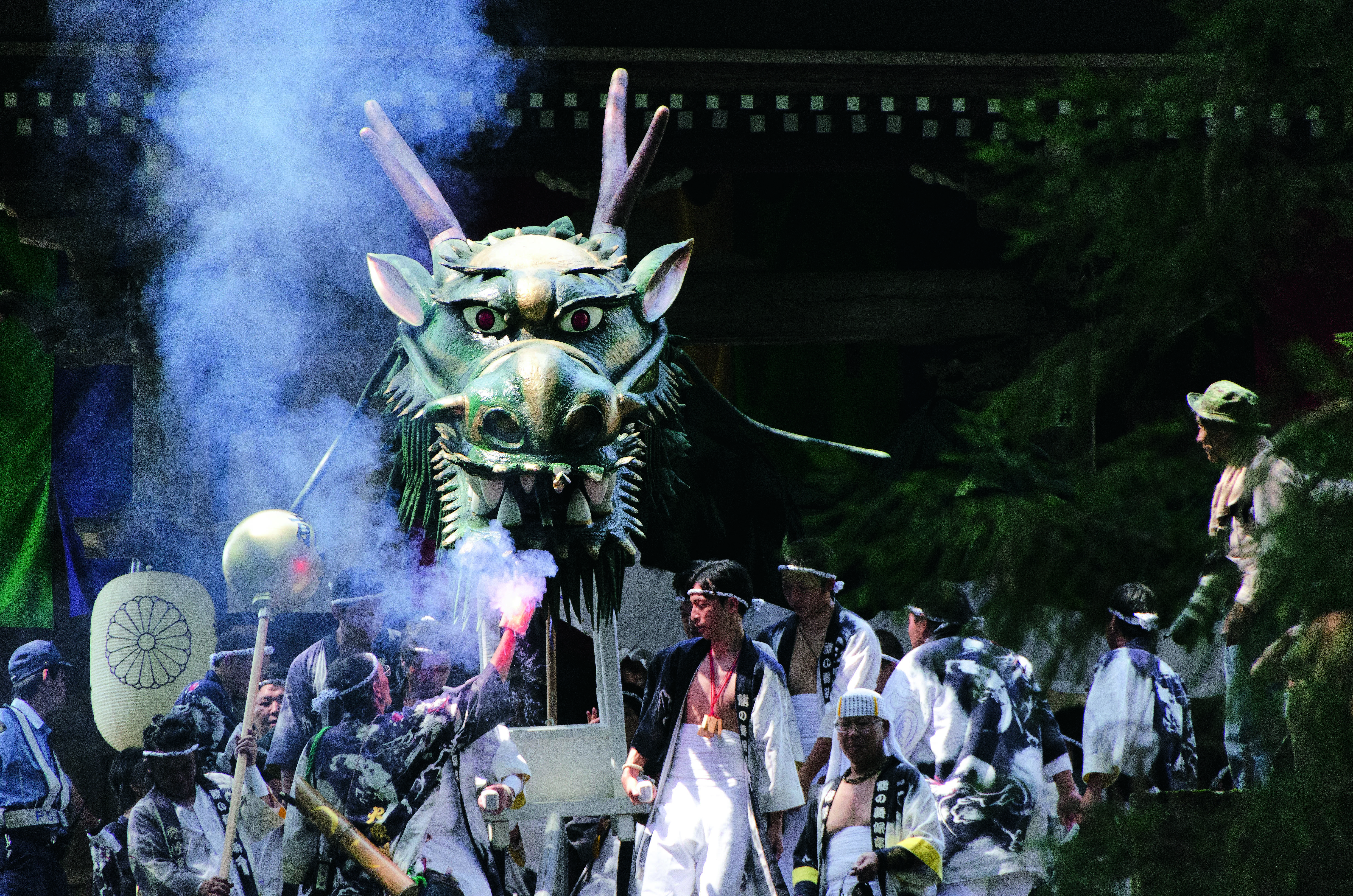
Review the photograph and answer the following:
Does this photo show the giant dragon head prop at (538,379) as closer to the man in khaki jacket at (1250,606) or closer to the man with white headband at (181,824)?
the man with white headband at (181,824)

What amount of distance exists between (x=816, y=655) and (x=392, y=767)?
68.1 inches

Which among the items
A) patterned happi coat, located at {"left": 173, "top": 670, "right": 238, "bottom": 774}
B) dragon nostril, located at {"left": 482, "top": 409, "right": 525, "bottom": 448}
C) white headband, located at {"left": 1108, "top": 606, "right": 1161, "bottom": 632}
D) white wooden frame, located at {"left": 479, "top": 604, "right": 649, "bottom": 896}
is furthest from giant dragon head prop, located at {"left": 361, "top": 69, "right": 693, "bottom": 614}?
white headband, located at {"left": 1108, "top": 606, "right": 1161, "bottom": 632}

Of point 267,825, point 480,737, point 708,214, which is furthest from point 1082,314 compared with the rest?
point 267,825

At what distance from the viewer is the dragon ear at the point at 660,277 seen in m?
4.54

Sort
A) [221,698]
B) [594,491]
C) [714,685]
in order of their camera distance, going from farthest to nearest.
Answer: [221,698]
[714,685]
[594,491]

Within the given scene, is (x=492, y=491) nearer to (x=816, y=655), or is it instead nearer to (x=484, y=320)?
(x=484, y=320)

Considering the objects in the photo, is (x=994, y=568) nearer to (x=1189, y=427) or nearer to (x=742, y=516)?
(x=1189, y=427)

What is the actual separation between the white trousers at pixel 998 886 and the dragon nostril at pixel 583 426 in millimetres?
2066

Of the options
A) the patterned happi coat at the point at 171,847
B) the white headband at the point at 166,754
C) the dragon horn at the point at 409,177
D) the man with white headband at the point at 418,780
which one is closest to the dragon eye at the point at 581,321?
the dragon horn at the point at 409,177

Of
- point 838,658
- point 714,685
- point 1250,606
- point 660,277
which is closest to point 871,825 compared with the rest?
point 714,685

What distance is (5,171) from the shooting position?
6449 mm

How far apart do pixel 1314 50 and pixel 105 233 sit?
574 centimetres

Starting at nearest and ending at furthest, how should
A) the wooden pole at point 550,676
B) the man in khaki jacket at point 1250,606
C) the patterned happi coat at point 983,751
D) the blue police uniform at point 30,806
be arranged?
the man in khaki jacket at point 1250,606, the wooden pole at point 550,676, the patterned happi coat at point 983,751, the blue police uniform at point 30,806

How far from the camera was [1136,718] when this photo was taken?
16.7 ft
